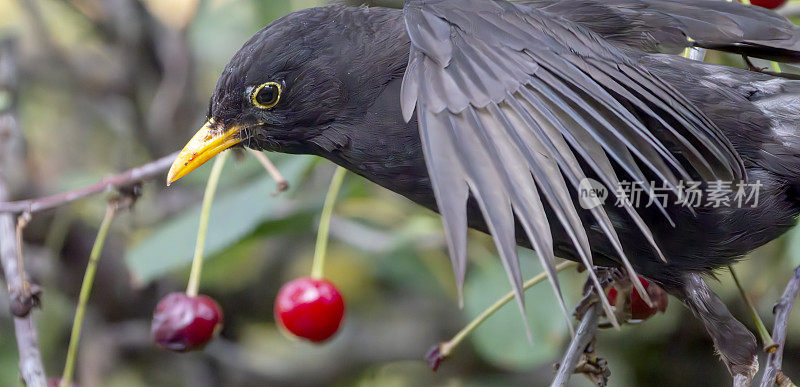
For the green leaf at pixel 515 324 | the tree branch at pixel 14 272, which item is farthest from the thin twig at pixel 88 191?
the green leaf at pixel 515 324

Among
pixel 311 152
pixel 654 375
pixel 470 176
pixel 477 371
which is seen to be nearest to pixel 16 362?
pixel 477 371

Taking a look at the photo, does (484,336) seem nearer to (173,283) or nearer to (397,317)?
(397,317)

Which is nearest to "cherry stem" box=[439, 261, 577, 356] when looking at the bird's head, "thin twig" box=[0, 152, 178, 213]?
the bird's head

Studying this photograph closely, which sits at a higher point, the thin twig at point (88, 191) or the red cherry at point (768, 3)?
the red cherry at point (768, 3)

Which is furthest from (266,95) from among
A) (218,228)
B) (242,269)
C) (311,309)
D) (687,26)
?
(242,269)

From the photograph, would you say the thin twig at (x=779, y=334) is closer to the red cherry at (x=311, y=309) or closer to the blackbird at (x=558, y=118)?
the blackbird at (x=558, y=118)

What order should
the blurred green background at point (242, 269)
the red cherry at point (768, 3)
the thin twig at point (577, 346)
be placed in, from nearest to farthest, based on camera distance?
the thin twig at point (577, 346)
the red cherry at point (768, 3)
the blurred green background at point (242, 269)
